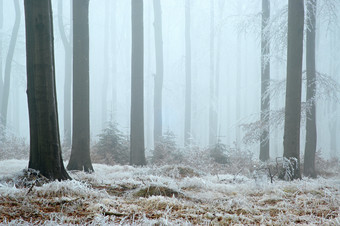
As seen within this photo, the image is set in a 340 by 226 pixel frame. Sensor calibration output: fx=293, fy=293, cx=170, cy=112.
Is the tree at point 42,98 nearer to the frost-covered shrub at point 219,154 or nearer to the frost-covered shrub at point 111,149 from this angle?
the frost-covered shrub at point 111,149

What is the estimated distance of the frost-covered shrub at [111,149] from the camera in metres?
11.7

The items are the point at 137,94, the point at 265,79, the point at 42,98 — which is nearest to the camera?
the point at 42,98

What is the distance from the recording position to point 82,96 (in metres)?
7.56

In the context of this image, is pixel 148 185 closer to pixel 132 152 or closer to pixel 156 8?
pixel 132 152

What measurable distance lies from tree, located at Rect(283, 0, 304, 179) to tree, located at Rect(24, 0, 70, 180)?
5145 mm

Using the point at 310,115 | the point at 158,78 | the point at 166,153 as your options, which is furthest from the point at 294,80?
the point at 158,78

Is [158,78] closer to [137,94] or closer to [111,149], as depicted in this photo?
[111,149]

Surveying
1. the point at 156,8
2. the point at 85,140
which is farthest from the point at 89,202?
the point at 156,8

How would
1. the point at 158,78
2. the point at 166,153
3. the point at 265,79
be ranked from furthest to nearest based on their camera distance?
1. the point at 158,78
2. the point at 265,79
3. the point at 166,153

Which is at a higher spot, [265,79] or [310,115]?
[265,79]

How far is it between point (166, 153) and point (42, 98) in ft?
27.1

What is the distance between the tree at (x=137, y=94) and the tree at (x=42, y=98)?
5578 mm

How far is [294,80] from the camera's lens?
23.4 feet

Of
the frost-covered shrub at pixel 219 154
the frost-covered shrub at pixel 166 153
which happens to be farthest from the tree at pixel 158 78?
the frost-covered shrub at pixel 219 154
